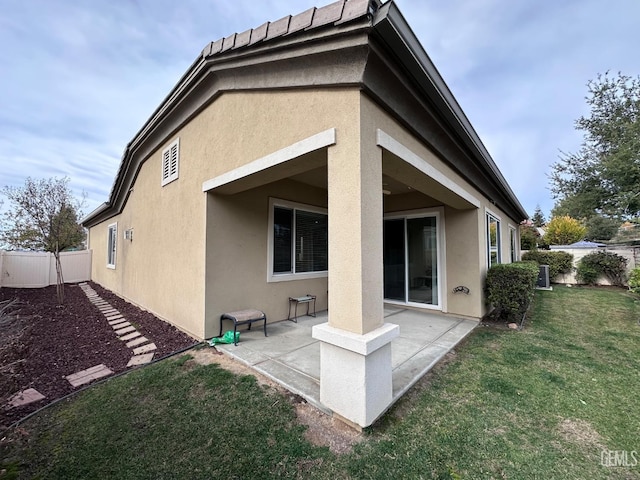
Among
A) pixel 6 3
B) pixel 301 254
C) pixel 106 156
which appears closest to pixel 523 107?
pixel 301 254

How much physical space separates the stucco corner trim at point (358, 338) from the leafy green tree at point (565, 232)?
23619 millimetres

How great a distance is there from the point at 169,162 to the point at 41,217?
23.7 feet

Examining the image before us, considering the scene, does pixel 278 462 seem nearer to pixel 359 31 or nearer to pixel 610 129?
pixel 359 31

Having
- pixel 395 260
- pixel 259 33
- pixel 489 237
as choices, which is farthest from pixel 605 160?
pixel 259 33

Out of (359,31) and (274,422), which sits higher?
(359,31)

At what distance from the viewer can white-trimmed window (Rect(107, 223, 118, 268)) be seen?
11609 mm

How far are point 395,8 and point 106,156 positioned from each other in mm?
18769

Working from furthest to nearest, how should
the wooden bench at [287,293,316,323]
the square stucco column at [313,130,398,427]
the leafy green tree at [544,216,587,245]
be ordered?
the leafy green tree at [544,216,587,245] → the wooden bench at [287,293,316,323] → the square stucco column at [313,130,398,427]

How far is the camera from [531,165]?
1770cm

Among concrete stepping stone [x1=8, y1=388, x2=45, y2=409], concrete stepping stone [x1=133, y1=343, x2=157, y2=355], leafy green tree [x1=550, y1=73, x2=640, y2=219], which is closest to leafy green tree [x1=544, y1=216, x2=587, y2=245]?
leafy green tree [x1=550, y1=73, x2=640, y2=219]

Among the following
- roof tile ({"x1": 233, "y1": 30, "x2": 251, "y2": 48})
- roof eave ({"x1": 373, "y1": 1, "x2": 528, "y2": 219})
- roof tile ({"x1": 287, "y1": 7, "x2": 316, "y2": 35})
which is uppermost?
roof tile ({"x1": 233, "y1": 30, "x2": 251, "y2": 48})

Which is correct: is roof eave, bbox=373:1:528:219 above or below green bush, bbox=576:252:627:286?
above

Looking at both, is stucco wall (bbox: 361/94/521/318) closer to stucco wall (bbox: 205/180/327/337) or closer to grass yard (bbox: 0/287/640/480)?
grass yard (bbox: 0/287/640/480)

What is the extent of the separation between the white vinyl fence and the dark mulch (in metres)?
6.77
